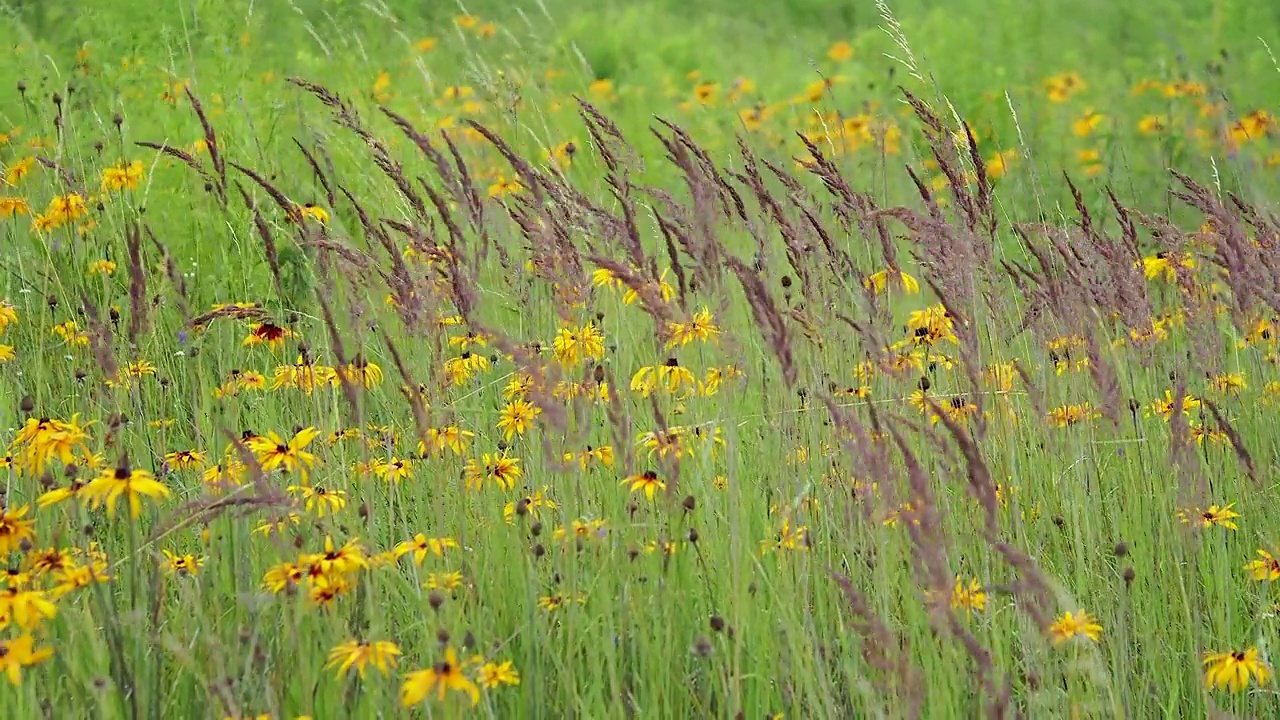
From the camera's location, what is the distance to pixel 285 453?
191cm

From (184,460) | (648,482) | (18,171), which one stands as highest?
(18,171)

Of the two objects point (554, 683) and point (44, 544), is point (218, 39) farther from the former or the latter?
point (554, 683)

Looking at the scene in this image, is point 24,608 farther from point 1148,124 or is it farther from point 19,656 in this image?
point 1148,124

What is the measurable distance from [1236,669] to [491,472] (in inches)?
43.8

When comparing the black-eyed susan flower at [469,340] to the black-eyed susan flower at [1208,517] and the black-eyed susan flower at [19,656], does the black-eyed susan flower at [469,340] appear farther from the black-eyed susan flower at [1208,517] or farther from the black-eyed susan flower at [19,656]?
the black-eyed susan flower at [1208,517]

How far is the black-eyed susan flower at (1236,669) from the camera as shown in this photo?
1.68 metres

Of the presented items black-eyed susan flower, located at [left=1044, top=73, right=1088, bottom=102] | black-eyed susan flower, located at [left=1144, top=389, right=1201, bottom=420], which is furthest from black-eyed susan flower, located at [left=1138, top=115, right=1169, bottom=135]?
black-eyed susan flower, located at [left=1144, top=389, right=1201, bottom=420]

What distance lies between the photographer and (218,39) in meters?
4.11

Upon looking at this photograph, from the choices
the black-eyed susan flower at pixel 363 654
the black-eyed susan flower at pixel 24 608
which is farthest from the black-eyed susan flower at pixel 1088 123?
the black-eyed susan flower at pixel 24 608

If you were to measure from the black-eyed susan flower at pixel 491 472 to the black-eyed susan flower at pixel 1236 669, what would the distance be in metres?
1.05

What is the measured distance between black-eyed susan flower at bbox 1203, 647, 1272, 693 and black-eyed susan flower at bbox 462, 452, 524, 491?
1.05 metres

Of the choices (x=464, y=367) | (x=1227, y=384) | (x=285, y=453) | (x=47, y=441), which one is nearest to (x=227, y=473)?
(x=285, y=453)

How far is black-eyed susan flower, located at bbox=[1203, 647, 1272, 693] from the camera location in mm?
1679

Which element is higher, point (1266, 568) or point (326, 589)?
point (326, 589)
